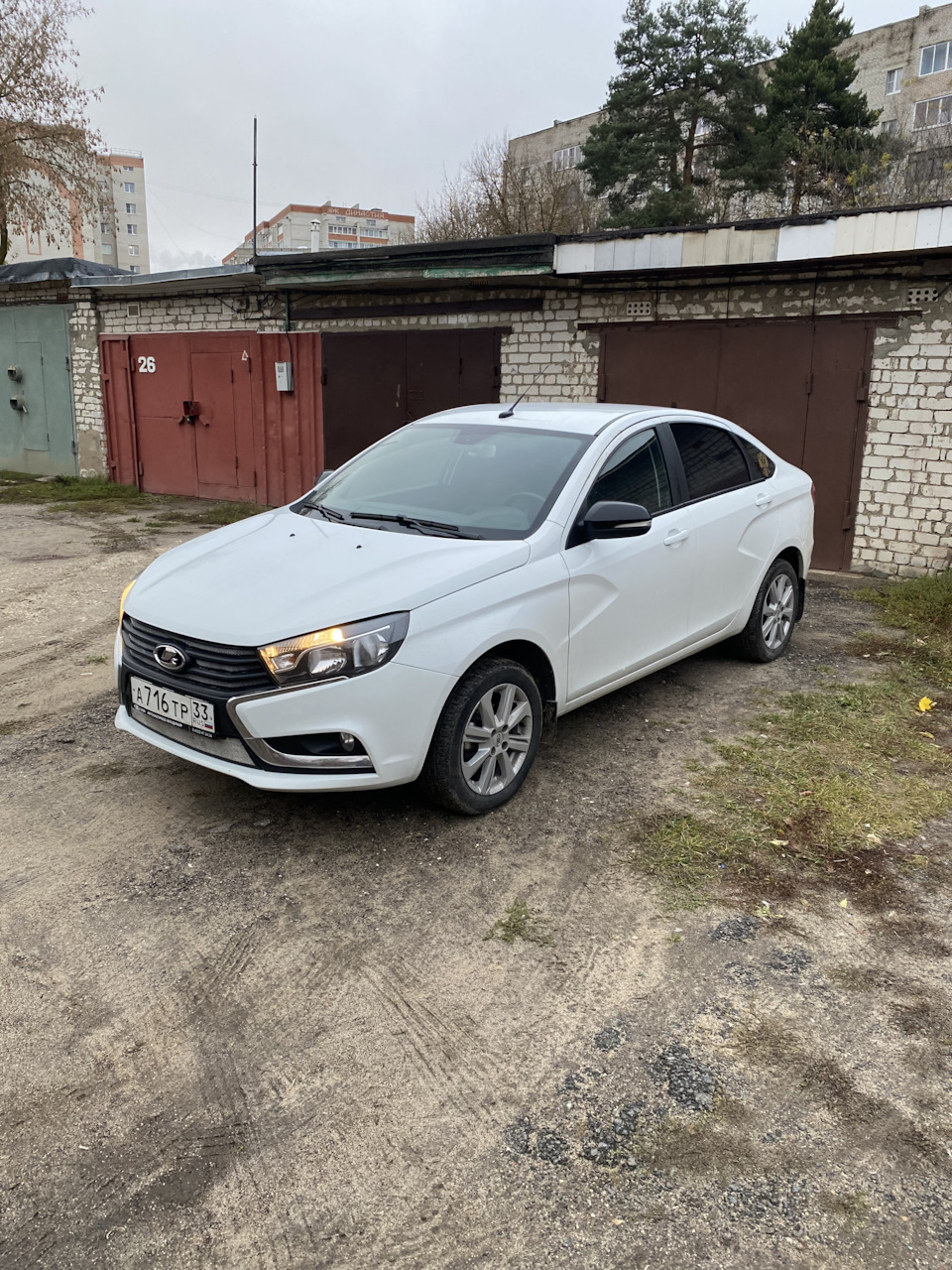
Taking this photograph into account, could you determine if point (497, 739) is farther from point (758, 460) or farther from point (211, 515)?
point (211, 515)

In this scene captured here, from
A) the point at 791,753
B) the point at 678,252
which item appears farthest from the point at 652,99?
the point at 791,753

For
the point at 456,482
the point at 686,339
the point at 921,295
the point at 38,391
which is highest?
the point at 921,295

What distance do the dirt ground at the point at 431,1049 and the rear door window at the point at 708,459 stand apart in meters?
1.79

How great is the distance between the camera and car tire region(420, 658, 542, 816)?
142 inches

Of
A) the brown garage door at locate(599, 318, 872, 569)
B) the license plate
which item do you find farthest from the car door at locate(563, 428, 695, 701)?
the brown garage door at locate(599, 318, 872, 569)

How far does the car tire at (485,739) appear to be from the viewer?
3.60 m

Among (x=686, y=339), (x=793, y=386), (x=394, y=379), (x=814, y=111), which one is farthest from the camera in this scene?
(x=814, y=111)

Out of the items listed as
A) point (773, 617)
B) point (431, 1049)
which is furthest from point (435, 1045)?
point (773, 617)

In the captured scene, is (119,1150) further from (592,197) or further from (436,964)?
(592,197)

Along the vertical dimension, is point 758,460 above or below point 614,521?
above

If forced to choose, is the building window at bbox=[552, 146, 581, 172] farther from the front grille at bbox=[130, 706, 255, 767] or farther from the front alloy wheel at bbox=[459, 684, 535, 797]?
the front grille at bbox=[130, 706, 255, 767]

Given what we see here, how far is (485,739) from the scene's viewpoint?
379cm

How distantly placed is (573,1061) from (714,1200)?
0.53 meters

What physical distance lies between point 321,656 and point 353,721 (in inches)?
10.4
